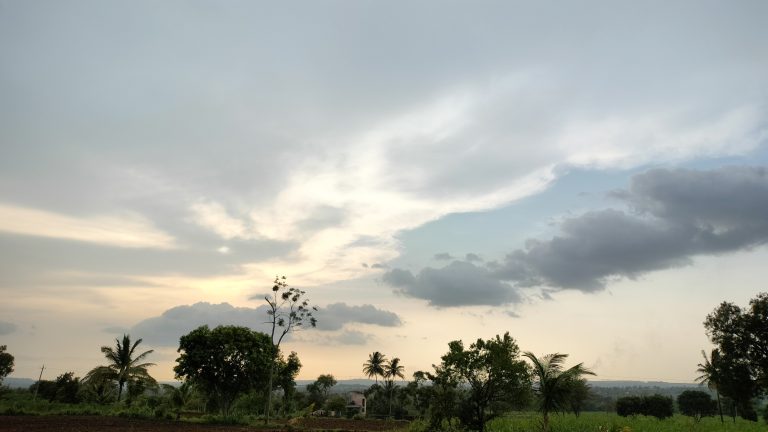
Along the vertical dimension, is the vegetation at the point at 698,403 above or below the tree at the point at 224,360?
below

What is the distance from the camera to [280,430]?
37.8m

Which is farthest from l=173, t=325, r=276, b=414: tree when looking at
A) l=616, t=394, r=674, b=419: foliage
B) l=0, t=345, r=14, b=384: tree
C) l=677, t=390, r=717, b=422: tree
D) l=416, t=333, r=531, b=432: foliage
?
l=677, t=390, r=717, b=422: tree

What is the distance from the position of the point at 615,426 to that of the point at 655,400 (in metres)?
79.8

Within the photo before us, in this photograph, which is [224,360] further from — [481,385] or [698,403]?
[698,403]

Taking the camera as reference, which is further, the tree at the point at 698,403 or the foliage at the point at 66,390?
the tree at the point at 698,403

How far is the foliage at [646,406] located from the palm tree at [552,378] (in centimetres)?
7880

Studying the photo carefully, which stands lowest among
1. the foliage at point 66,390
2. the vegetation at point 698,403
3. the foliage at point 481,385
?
the vegetation at point 698,403

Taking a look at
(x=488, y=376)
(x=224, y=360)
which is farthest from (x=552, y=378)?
(x=224, y=360)

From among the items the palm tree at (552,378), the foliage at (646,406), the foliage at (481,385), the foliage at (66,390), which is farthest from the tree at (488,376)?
the foliage at (646,406)

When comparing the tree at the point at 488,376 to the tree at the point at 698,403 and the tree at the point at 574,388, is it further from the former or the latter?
the tree at the point at 698,403

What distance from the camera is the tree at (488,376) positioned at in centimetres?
3450

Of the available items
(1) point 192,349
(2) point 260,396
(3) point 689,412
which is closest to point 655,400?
(3) point 689,412

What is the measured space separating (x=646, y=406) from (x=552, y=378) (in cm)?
8429

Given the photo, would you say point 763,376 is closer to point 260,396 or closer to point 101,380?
point 260,396
